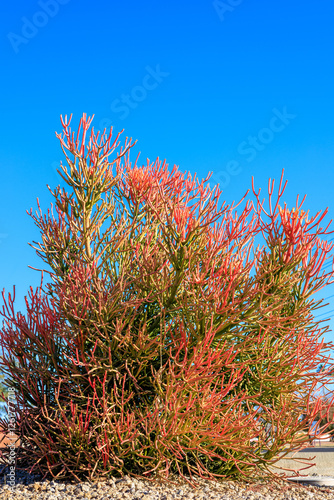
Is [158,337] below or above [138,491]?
above

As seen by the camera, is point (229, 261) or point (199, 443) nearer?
point (199, 443)

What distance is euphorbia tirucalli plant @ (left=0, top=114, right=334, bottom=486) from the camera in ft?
18.0

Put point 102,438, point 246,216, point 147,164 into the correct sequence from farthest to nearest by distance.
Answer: point 147,164
point 246,216
point 102,438

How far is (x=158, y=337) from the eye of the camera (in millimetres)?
6000

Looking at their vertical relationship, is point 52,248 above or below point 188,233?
above

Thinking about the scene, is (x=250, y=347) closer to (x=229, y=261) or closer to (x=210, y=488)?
(x=229, y=261)

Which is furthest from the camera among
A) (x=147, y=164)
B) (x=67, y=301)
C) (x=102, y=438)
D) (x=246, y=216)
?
(x=147, y=164)

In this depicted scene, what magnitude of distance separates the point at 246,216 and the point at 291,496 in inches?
145

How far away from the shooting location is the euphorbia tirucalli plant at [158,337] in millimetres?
5496

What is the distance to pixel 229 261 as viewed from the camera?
6023 millimetres

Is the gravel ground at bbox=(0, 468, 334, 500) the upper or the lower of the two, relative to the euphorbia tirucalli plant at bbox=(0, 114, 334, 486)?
lower

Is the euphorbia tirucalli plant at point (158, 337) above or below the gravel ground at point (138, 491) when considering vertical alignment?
above

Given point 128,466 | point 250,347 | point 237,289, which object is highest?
point 237,289

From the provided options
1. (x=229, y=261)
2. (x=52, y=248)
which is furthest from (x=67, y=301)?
(x=229, y=261)
